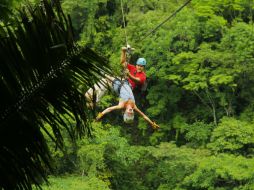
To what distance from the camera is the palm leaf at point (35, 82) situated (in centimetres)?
157

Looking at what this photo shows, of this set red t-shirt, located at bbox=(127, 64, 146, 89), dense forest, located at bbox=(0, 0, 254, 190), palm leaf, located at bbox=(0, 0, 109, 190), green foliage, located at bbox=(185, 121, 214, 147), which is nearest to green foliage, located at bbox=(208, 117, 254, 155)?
dense forest, located at bbox=(0, 0, 254, 190)

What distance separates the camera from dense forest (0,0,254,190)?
23188 millimetres

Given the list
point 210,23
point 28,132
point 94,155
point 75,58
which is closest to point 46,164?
point 28,132

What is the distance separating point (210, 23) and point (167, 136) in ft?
17.9

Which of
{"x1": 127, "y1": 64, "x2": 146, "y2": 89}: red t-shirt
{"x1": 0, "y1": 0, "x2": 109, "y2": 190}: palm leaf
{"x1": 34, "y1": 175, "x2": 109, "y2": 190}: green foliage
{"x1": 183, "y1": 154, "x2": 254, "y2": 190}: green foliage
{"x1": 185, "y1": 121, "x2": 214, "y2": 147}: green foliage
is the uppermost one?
{"x1": 0, "y1": 0, "x2": 109, "y2": 190}: palm leaf

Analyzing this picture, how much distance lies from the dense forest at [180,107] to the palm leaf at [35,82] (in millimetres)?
18866

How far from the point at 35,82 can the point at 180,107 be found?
30.1 metres

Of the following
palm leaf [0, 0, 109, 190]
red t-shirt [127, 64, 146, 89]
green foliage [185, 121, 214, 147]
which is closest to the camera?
palm leaf [0, 0, 109, 190]

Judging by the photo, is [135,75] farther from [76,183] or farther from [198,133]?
[198,133]

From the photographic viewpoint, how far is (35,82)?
5.30 ft

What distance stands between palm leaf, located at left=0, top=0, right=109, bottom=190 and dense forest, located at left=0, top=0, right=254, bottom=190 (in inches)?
743

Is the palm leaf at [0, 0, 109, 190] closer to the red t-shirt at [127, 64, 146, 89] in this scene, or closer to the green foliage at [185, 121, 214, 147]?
the red t-shirt at [127, 64, 146, 89]

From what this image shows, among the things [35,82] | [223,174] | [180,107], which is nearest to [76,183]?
[223,174]

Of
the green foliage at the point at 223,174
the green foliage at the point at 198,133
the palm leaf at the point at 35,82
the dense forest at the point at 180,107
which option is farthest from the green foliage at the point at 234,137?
the palm leaf at the point at 35,82
